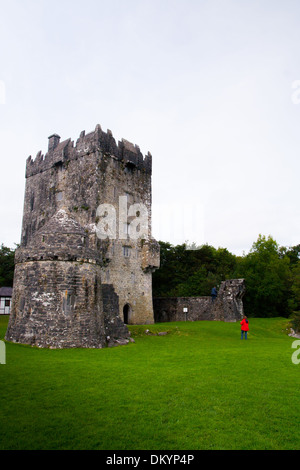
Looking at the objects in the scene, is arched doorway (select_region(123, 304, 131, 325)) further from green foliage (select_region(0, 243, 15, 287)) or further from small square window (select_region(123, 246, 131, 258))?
green foliage (select_region(0, 243, 15, 287))

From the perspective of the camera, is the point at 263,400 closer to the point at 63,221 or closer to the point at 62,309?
the point at 62,309

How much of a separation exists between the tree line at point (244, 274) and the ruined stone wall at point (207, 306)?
4905mm

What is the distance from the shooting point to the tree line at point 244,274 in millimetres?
37250

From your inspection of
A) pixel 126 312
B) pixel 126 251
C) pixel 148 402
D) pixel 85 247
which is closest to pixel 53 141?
pixel 126 251

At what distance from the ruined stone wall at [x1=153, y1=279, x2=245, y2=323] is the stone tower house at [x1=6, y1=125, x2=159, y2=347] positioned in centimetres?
309

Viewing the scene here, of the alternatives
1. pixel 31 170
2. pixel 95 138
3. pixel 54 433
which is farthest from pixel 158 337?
pixel 31 170

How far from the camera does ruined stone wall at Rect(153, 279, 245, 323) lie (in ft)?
96.4

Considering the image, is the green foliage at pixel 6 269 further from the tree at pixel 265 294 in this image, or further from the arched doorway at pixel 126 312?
the tree at pixel 265 294

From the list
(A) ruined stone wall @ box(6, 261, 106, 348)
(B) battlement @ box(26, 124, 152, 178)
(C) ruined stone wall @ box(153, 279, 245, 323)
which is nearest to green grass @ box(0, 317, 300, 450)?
(A) ruined stone wall @ box(6, 261, 106, 348)

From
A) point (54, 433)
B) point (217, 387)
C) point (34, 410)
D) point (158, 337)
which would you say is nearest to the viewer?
point (54, 433)

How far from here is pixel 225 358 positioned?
12711 millimetres

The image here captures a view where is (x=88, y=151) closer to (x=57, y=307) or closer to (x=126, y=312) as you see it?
(x=126, y=312)

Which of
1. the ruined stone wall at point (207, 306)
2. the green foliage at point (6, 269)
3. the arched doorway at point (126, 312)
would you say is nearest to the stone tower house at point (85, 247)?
the arched doorway at point (126, 312)

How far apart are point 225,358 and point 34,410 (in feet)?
26.0
